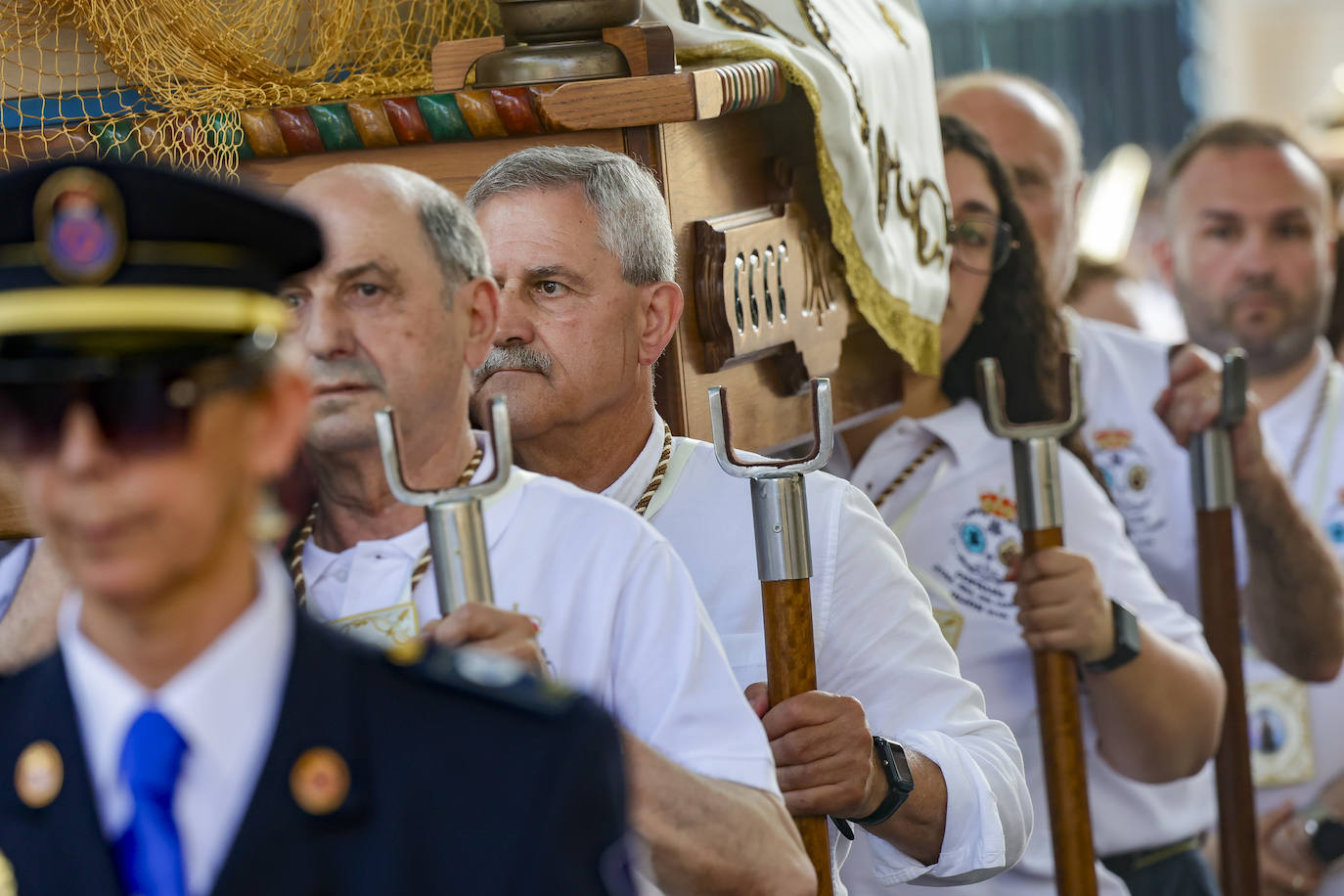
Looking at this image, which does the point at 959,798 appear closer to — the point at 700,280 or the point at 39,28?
the point at 700,280

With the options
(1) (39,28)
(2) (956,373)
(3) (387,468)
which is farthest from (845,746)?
(2) (956,373)

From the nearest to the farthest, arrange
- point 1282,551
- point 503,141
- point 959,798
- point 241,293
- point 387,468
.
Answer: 1. point 241,293
2. point 387,468
3. point 959,798
4. point 503,141
5. point 1282,551

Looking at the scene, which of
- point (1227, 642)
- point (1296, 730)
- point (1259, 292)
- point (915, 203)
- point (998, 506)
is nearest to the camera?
point (915, 203)

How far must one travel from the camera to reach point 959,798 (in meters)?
2.01

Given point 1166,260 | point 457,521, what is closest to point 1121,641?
point 457,521

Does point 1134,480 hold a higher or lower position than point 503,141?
lower

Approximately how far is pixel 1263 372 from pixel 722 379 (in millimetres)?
2288

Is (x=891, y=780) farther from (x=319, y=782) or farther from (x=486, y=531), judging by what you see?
(x=319, y=782)

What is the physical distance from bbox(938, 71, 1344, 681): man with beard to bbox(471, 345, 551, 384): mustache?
1636 mm

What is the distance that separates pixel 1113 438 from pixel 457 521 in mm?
2561

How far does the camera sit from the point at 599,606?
1631 millimetres

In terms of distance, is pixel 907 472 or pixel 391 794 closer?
pixel 391 794

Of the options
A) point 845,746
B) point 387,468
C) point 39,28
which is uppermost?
point 39,28

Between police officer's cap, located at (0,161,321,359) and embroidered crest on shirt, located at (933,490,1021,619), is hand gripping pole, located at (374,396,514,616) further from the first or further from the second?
embroidered crest on shirt, located at (933,490,1021,619)
